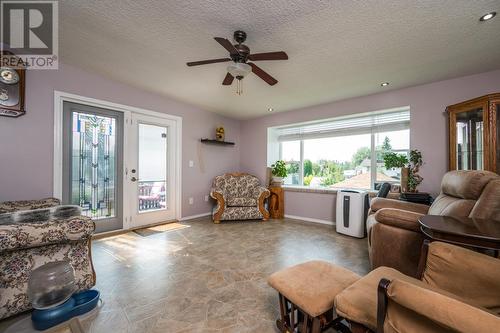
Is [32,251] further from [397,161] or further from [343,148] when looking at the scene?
[343,148]

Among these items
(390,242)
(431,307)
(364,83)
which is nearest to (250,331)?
(431,307)

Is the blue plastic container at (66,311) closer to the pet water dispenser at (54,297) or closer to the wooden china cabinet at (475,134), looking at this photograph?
the pet water dispenser at (54,297)

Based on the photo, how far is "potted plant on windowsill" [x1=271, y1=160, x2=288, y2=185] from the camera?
183 inches

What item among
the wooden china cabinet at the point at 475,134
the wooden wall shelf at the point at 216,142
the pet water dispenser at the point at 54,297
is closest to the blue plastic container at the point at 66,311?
the pet water dispenser at the point at 54,297

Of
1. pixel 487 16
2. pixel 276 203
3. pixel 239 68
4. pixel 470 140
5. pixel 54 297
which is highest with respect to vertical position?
pixel 487 16

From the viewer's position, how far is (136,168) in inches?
144

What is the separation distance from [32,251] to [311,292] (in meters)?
1.97

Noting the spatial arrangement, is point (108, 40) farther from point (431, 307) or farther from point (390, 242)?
point (390, 242)

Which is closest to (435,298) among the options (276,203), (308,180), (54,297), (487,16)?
(54,297)

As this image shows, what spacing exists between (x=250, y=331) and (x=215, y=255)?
50.1 inches

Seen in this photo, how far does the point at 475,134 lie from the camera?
2.60 m

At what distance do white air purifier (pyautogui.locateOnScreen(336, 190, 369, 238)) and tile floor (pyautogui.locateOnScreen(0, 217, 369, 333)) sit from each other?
0.16 m

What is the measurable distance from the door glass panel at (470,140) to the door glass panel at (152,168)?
4639 millimetres

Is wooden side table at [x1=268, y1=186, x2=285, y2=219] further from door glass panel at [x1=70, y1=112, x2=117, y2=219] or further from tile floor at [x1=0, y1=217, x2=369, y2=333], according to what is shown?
door glass panel at [x1=70, y1=112, x2=117, y2=219]
